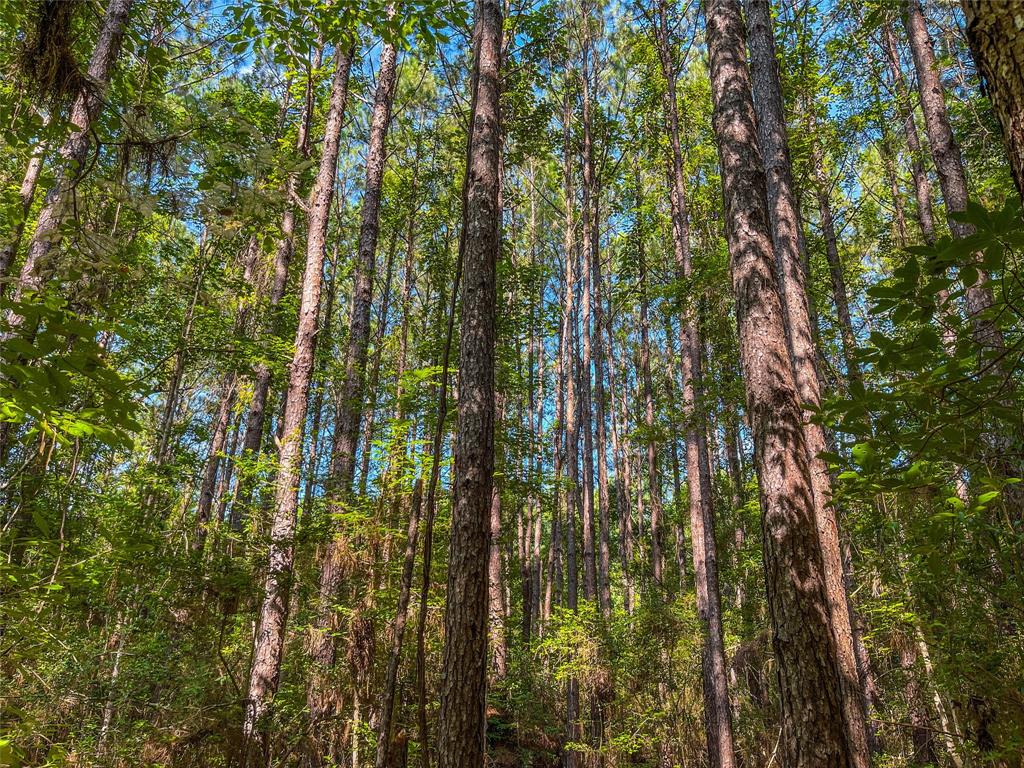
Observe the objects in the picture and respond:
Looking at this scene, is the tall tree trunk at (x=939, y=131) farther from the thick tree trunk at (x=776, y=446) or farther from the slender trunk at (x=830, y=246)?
the thick tree trunk at (x=776, y=446)

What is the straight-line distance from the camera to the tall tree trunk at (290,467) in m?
5.69

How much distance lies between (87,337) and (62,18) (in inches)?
71.2

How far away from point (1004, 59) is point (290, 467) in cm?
663

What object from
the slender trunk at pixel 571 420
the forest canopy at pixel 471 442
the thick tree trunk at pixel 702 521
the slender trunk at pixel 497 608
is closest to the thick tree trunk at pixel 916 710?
the forest canopy at pixel 471 442

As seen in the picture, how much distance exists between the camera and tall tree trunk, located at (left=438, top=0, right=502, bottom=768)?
11.2 ft

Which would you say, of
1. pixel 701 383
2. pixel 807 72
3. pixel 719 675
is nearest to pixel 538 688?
pixel 719 675

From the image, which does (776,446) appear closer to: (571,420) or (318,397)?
(571,420)

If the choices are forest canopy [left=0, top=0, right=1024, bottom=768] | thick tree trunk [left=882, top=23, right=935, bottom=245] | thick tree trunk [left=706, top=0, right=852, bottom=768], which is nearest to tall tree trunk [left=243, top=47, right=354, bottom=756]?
forest canopy [left=0, top=0, right=1024, bottom=768]

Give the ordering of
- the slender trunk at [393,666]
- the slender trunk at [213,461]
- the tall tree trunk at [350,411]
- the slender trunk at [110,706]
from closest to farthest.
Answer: the slender trunk at [393,666]
the slender trunk at [110,706]
the tall tree trunk at [350,411]
the slender trunk at [213,461]

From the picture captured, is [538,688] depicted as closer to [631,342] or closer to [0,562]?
[0,562]

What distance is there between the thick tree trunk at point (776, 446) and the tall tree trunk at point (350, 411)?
3949 millimetres

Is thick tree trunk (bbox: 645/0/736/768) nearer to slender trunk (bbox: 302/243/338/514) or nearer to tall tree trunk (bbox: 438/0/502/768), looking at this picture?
tall tree trunk (bbox: 438/0/502/768)

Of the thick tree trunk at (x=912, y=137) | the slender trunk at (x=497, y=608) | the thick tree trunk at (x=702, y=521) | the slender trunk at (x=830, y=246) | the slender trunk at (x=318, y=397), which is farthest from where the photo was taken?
the slender trunk at (x=318, y=397)

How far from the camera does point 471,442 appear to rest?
403 centimetres
